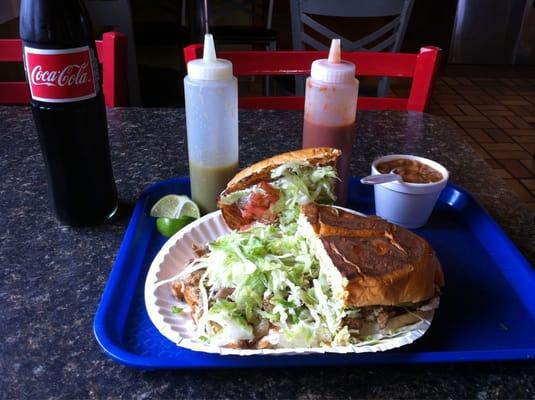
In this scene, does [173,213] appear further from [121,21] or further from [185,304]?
[121,21]

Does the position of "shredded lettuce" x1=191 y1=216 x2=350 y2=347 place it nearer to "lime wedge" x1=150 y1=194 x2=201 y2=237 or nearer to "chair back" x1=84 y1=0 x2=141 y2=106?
"lime wedge" x1=150 y1=194 x2=201 y2=237

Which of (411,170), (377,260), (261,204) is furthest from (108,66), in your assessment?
(377,260)

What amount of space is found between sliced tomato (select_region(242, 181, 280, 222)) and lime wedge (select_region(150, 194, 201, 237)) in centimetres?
11

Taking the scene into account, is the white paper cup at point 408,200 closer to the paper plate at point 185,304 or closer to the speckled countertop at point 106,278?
the speckled countertop at point 106,278

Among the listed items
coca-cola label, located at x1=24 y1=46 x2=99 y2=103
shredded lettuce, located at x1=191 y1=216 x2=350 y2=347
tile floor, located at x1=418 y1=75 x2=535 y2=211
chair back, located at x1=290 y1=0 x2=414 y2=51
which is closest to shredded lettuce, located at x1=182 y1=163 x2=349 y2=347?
shredded lettuce, located at x1=191 y1=216 x2=350 y2=347

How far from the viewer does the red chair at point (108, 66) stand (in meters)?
1.49

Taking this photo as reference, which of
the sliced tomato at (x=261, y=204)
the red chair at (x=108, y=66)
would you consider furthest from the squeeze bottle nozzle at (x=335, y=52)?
the red chair at (x=108, y=66)

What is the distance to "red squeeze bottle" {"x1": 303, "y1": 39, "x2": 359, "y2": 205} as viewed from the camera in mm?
945

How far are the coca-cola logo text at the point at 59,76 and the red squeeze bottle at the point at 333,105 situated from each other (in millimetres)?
430

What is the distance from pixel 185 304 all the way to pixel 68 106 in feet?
1.29

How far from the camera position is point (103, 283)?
84 centimetres

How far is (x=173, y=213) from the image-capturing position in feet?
3.29

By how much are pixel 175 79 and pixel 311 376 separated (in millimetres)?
2615

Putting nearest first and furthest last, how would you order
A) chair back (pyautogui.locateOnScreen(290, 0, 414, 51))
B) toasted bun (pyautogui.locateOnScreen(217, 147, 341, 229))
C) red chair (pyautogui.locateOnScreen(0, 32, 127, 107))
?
toasted bun (pyautogui.locateOnScreen(217, 147, 341, 229))
red chair (pyautogui.locateOnScreen(0, 32, 127, 107))
chair back (pyautogui.locateOnScreen(290, 0, 414, 51))
